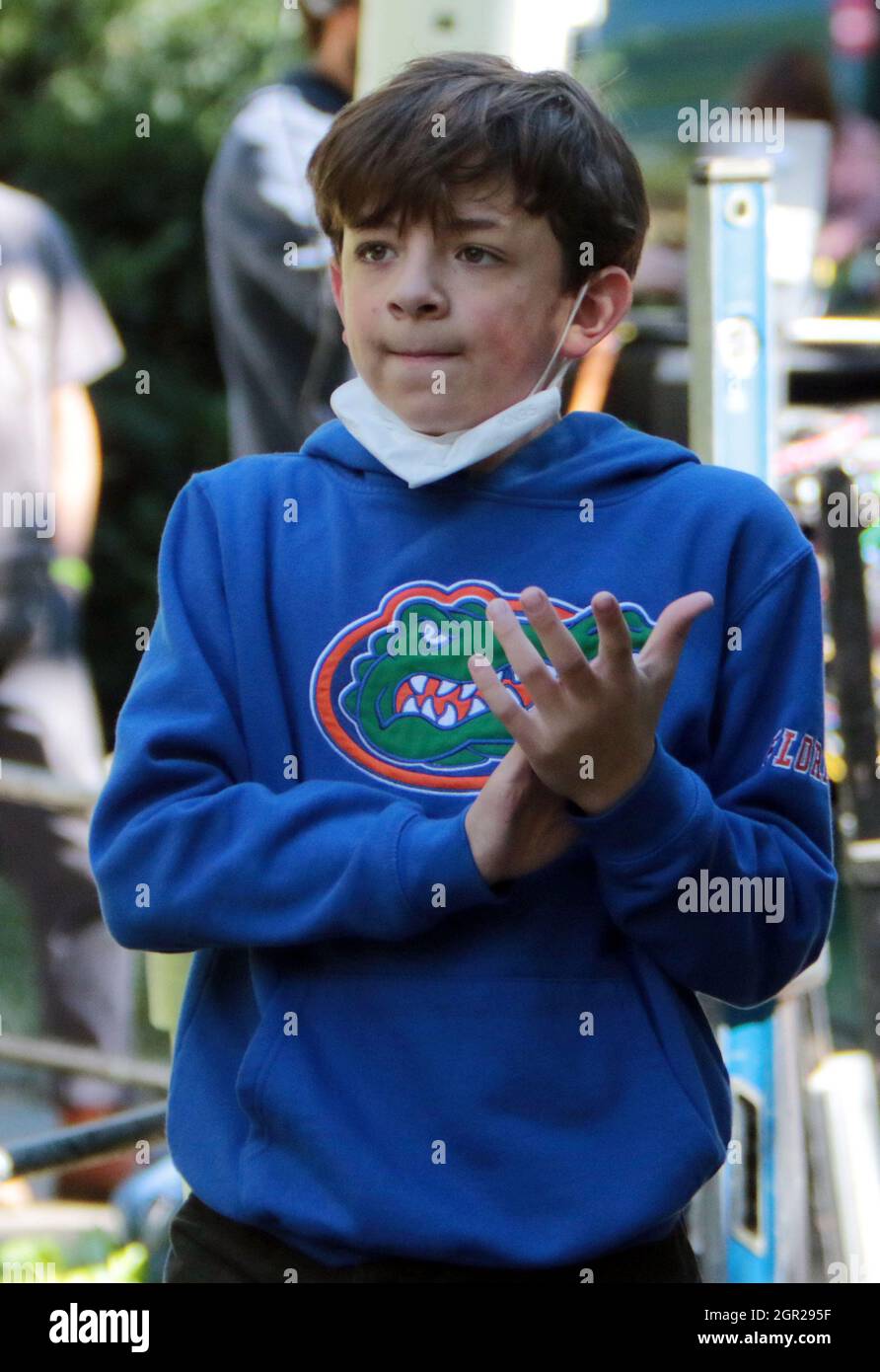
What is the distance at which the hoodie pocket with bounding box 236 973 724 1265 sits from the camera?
4.47 ft

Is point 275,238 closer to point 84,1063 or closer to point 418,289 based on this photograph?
point 84,1063

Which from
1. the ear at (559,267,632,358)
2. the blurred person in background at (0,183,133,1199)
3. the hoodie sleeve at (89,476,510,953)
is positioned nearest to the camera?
the hoodie sleeve at (89,476,510,953)

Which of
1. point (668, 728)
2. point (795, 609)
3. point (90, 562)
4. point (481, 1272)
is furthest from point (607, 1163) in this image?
point (90, 562)

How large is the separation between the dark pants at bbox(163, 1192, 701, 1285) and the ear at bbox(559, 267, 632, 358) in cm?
69

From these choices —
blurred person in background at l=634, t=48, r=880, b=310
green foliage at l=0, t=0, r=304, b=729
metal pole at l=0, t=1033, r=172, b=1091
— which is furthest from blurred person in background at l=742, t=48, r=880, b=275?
metal pole at l=0, t=1033, r=172, b=1091

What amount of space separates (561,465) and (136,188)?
7.68m

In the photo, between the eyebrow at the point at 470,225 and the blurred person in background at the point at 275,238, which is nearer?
the eyebrow at the point at 470,225

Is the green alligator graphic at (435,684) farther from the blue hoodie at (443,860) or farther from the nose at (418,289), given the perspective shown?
the nose at (418,289)

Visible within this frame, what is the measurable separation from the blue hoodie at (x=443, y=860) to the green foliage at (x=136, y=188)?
Answer: 6924mm

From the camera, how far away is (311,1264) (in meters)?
1.41

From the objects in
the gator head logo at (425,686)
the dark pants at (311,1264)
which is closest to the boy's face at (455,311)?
the gator head logo at (425,686)

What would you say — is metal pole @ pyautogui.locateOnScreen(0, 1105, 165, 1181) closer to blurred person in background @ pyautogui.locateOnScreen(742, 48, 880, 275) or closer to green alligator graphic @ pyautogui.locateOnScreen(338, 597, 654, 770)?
green alligator graphic @ pyautogui.locateOnScreen(338, 597, 654, 770)

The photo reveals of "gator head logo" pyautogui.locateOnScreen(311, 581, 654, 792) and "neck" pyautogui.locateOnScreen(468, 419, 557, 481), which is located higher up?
"neck" pyautogui.locateOnScreen(468, 419, 557, 481)

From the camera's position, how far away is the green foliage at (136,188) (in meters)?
8.52
